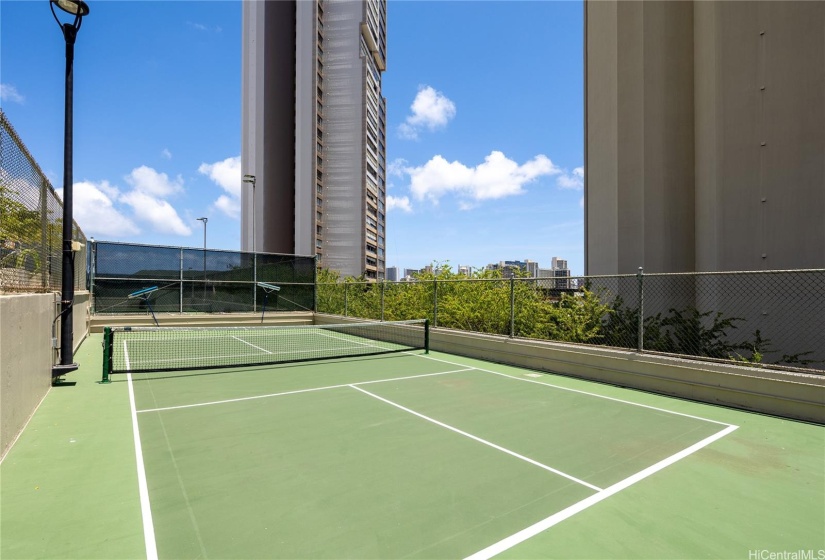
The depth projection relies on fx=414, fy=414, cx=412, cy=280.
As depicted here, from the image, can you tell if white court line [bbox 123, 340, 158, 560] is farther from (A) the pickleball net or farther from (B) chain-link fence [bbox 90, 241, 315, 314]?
(B) chain-link fence [bbox 90, 241, 315, 314]

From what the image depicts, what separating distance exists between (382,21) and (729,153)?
9240 cm

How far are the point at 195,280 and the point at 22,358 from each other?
13584 mm

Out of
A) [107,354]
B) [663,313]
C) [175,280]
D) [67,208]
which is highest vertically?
[67,208]

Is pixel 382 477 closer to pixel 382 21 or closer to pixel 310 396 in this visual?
pixel 310 396

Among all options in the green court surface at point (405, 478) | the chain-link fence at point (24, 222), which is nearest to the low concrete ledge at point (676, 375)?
the green court surface at point (405, 478)

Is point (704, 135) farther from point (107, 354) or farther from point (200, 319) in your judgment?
point (200, 319)

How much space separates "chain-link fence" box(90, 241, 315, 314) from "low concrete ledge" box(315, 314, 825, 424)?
38.4ft

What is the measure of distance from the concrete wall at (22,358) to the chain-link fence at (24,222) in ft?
1.09

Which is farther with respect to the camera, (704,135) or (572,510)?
(704,135)

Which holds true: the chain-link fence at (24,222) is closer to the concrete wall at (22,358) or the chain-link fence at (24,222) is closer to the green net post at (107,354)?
the concrete wall at (22,358)

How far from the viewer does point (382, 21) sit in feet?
288

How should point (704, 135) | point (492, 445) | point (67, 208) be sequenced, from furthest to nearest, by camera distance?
point (704, 135) < point (67, 208) < point (492, 445)

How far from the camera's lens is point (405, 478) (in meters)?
4.09

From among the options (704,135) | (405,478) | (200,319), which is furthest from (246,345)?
(704,135)
